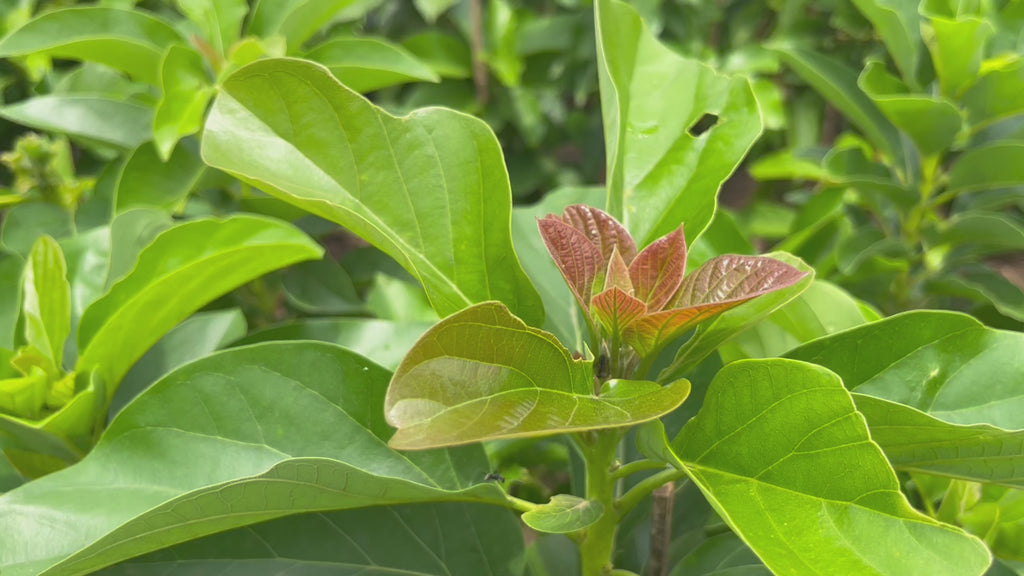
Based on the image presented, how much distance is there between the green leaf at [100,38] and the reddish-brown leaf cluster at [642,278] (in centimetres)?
70

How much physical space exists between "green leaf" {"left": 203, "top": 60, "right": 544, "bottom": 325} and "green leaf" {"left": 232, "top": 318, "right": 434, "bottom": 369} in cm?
20

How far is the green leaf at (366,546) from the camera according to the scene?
0.55 meters

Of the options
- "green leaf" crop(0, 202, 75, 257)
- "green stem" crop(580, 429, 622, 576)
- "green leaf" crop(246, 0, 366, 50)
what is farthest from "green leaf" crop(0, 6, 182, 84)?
"green stem" crop(580, 429, 622, 576)

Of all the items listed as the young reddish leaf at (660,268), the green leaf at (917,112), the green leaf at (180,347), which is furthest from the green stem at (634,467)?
the green leaf at (917,112)

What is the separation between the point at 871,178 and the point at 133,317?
94 centimetres

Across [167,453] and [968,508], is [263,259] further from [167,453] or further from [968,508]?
[968,508]

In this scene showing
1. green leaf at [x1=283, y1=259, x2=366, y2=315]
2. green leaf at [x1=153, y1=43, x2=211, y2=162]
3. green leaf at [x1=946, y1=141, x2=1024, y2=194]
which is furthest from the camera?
green leaf at [x1=283, y1=259, x2=366, y2=315]

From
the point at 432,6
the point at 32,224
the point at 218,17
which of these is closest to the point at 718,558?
the point at 218,17

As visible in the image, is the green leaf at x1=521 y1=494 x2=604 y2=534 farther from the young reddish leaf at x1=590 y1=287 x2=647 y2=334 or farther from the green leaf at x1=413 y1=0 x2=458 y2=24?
the green leaf at x1=413 y1=0 x2=458 y2=24

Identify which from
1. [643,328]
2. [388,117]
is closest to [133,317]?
[388,117]

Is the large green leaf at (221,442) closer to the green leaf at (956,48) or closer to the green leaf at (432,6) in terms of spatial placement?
the green leaf at (956,48)

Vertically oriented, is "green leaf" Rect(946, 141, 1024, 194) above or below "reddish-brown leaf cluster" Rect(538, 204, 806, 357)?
below

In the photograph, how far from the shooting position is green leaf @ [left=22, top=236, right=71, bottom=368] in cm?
64

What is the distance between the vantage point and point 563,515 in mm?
486
